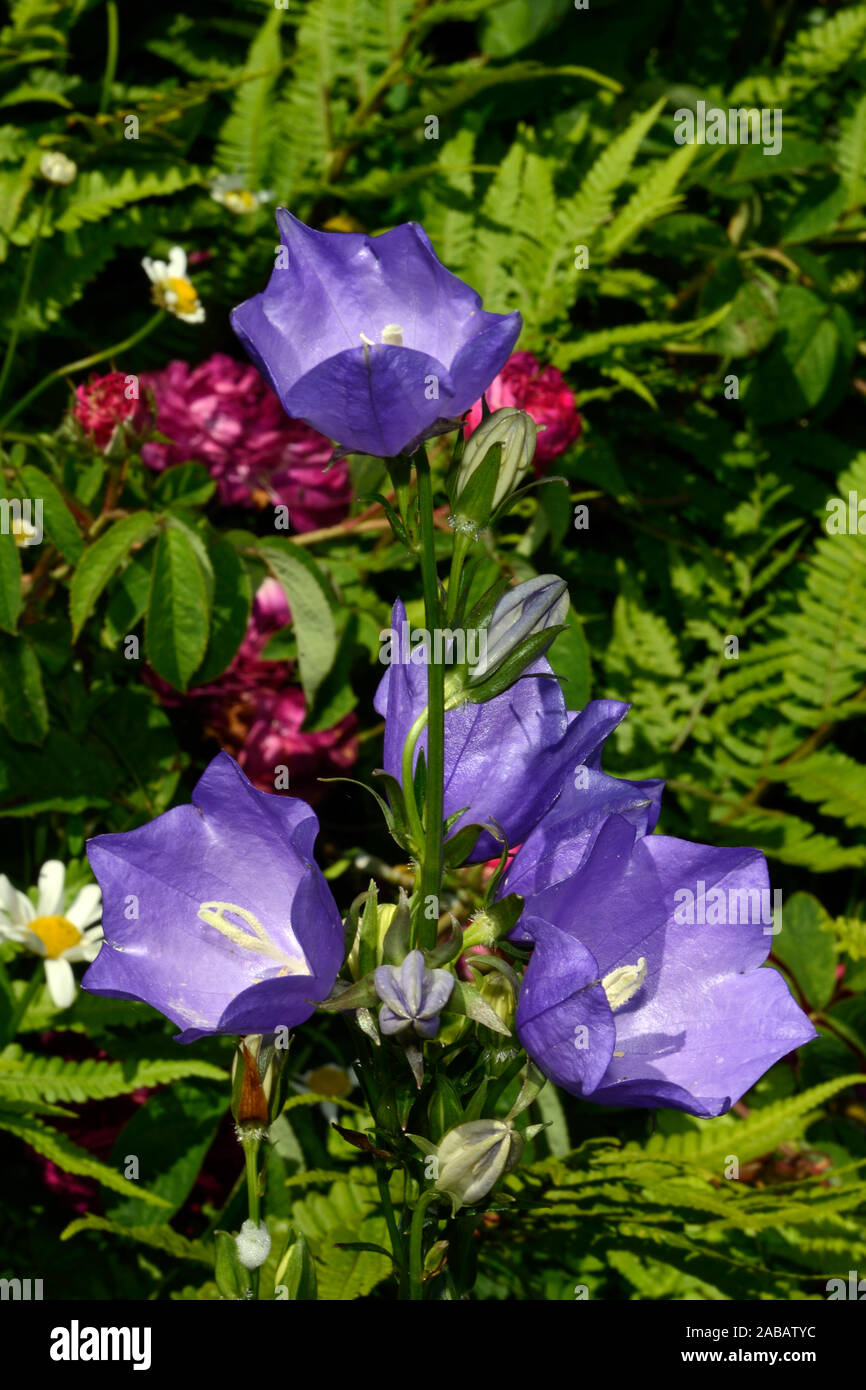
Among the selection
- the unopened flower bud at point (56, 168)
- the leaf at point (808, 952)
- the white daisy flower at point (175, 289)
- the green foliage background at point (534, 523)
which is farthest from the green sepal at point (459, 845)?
the unopened flower bud at point (56, 168)

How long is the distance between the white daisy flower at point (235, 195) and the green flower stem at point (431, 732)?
145cm

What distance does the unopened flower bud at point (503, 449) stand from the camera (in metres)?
0.92

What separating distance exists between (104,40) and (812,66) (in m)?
1.34

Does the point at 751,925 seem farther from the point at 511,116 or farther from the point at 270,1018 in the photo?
the point at 511,116

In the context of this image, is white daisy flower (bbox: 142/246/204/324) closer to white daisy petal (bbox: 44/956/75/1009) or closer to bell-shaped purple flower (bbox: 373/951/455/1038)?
white daisy petal (bbox: 44/956/75/1009)

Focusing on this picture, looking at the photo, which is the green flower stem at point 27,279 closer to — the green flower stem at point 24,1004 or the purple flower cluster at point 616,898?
the green flower stem at point 24,1004

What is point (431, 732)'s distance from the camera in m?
0.86

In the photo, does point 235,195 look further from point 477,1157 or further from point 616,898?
point 477,1157

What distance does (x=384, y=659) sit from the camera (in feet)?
3.85

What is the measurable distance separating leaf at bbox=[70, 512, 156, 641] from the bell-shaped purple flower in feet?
2.97

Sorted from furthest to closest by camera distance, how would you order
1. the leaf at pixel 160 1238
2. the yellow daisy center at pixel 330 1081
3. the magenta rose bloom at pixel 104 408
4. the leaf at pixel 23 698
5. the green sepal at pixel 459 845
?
the yellow daisy center at pixel 330 1081, the magenta rose bloom at pixel 104 408, the leaf at pixel 23 698, the leaf at pixel 160 1238, the green sepal at pixel 459 845

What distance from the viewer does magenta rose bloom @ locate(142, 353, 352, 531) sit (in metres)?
2.01

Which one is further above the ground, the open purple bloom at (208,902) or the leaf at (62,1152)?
the open purple bloom at (208,902)

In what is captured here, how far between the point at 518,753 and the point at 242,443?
119 centimetres
